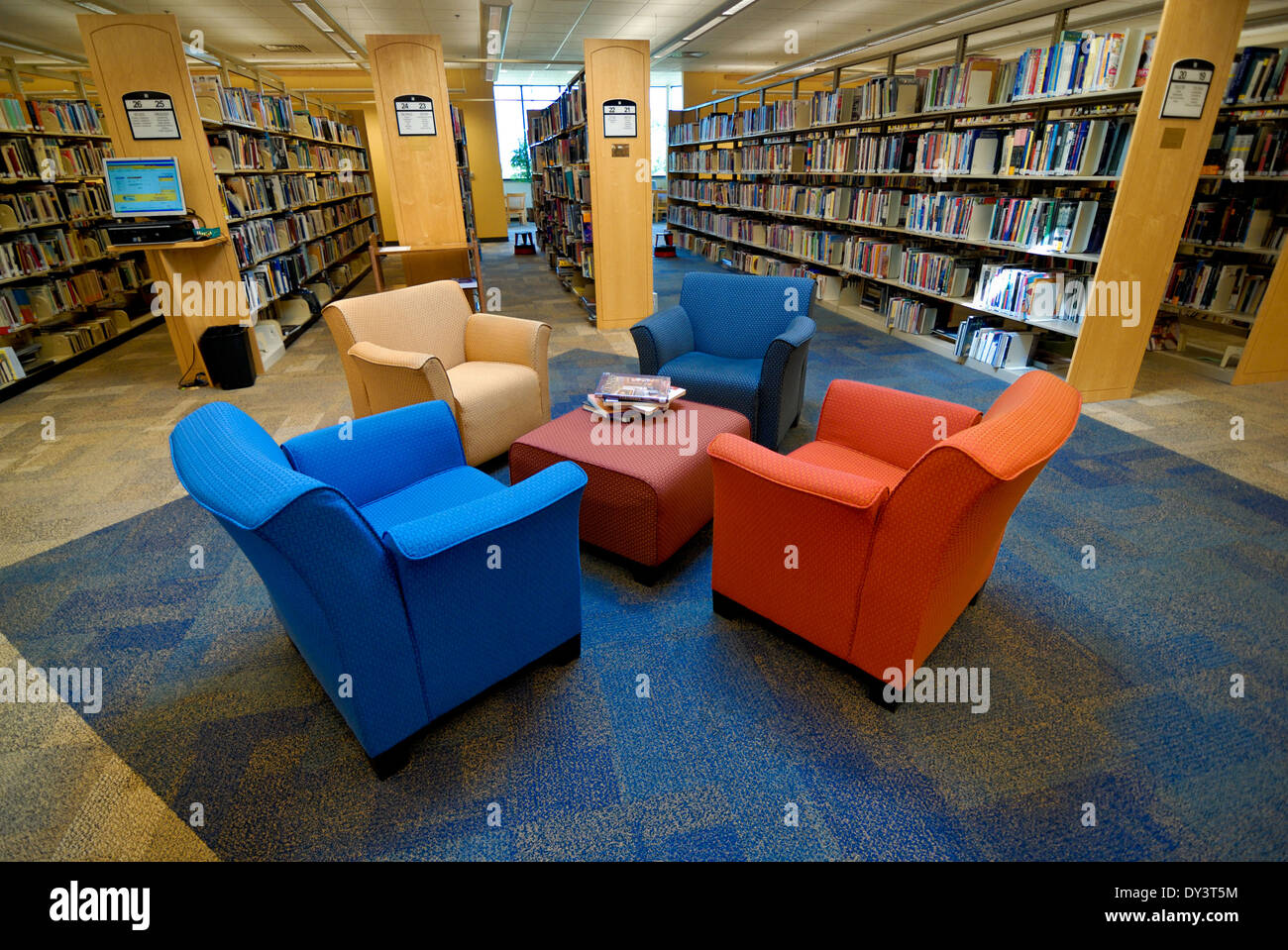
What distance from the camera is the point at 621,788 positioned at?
1599mm

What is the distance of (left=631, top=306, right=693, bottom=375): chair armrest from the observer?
3289 mm

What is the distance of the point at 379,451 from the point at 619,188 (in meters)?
4.34

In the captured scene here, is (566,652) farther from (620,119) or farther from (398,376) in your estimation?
(620,119)

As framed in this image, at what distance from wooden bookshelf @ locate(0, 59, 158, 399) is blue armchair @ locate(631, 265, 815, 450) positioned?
4.12m

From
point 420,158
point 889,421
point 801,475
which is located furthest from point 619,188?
point 801,475

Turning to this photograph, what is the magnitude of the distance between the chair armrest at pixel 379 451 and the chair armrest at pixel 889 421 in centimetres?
143

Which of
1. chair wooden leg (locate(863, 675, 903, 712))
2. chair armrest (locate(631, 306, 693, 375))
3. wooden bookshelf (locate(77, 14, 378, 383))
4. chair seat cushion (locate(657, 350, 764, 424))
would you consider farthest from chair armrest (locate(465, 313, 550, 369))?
chair wooden leg (locate(863, 675, 903, 712))

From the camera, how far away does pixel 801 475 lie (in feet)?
5.53

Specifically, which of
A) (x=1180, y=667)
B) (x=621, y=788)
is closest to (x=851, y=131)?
(x=1180, y=667)

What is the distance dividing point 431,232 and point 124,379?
8.46ft

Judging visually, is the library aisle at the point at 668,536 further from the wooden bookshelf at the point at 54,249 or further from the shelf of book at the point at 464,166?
the shelf of book at the point at 464,166
